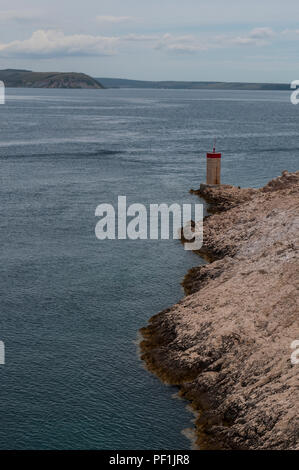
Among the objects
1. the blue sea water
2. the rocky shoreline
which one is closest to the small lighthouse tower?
the blue sea water

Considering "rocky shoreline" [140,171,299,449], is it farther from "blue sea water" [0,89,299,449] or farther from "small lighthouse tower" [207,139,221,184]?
"small lighthouse tower" [207,139,221,184]

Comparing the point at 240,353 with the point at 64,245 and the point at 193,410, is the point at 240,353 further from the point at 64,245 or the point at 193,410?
the point at 64,245

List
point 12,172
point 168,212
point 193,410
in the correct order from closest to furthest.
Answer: point 193,410 → point 168,212 → point 12,172

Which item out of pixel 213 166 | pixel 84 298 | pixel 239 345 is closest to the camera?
pixel 239 345

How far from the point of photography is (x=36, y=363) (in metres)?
29.6

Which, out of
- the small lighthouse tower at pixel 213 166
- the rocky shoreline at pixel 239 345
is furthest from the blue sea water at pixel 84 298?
the small lighthouse tower at pixel 213 166

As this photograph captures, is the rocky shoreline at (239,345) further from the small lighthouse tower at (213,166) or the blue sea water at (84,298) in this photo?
the small lighthouse tower at (213,166)

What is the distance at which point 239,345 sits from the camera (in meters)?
27.4

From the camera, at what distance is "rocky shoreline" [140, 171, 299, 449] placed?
22953 millimetres

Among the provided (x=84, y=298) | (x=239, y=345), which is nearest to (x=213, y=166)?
(x=84, y=298)

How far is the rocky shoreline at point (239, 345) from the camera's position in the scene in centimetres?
2295

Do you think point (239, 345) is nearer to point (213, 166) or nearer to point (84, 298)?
point (84, 298)
